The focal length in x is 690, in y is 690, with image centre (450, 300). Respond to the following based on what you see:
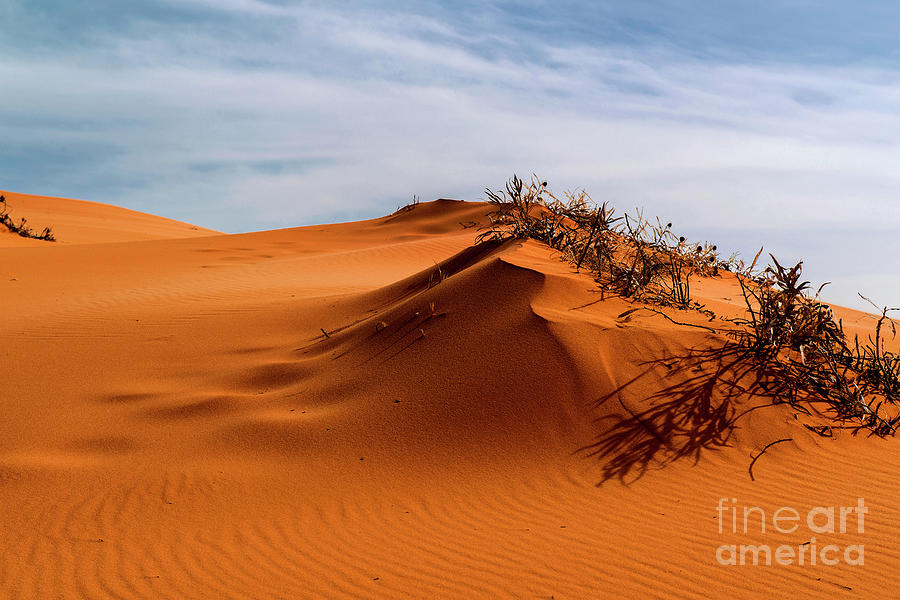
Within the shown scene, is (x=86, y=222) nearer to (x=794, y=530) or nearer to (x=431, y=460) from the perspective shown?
(x=431, y=460)

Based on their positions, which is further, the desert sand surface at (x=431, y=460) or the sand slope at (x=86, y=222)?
the sand slope at (x=86, y=222)

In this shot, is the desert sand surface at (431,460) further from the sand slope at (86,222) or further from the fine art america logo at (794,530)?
the sand slope at (86,222)

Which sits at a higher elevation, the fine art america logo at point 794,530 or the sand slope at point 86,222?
the sand slope at point 86,222

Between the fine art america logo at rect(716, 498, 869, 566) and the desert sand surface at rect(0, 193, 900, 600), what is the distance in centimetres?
5

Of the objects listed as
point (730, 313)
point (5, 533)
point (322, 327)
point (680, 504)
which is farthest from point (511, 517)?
point (322, 327)

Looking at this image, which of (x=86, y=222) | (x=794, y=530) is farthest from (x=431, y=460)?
(x=86, y=222)

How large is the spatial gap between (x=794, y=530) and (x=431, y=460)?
2.10m

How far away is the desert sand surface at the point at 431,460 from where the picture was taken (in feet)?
10.8

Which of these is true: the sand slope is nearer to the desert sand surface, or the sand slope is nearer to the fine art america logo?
the desert sand surface

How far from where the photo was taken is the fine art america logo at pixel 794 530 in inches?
131

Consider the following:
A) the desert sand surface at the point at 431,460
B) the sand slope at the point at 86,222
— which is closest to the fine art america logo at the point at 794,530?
the desert sand surface at the point at 431,460

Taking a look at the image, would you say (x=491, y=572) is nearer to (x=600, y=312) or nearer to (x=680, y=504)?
(x=680, y=504)

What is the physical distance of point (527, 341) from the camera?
5.19m

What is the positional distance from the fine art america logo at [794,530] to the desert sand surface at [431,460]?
0.05m
